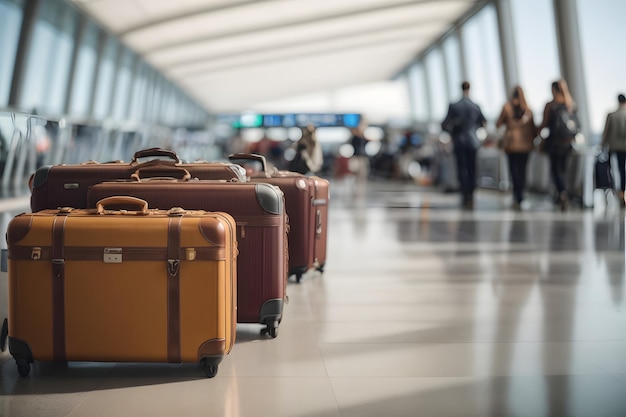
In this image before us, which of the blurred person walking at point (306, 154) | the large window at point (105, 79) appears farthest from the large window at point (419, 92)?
the blurred person walking at point (306, 154)

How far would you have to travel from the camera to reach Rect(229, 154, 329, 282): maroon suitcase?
17.9 feet

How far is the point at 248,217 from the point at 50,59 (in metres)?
16.8

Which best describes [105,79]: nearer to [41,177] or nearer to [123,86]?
[123,86]

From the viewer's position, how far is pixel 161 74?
35625mm

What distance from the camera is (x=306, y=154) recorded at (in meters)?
10.4

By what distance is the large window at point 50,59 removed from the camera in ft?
58.3

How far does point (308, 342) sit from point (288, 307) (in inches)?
38.8

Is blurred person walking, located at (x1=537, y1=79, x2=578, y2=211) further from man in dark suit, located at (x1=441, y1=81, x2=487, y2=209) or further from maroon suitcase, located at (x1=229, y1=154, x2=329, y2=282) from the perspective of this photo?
maroon suitcase, located at (x1=229, y1=154, x2=329, y2=282)

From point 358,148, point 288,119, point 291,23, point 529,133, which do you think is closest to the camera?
point 529,133

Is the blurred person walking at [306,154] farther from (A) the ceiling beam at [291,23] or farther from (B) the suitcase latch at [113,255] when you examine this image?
(A) the ceiling beam at [291,23]

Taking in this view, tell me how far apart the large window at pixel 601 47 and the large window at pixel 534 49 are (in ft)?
12.1

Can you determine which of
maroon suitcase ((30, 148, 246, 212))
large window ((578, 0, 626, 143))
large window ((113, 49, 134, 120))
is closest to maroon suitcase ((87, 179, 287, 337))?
maroon suitcase ((30, 148, 246, 212))

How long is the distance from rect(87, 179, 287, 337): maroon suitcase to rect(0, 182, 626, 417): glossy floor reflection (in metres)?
0.19

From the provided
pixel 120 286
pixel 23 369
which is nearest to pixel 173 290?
pixel 120 286
